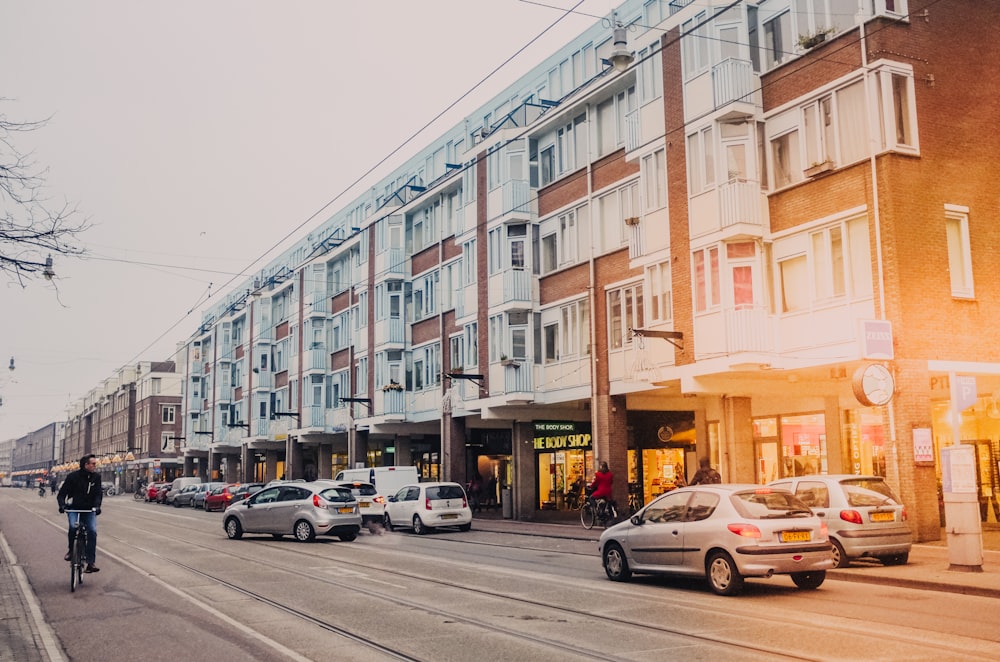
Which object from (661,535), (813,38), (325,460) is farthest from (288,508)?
(325,460)

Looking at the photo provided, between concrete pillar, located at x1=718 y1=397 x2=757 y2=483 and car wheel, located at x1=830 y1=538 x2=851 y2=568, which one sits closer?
car wheel, located at x1=830 y1=538 x2=851 y2=568

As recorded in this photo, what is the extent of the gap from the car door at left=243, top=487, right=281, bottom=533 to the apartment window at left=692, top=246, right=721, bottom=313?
12.0 m

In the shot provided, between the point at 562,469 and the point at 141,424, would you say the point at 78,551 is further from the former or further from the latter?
the point at 141,424

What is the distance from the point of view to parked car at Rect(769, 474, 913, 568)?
51.3ft

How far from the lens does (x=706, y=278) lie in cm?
2331

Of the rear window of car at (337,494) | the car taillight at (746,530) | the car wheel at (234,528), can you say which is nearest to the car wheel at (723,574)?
the car taillight at (746,530)

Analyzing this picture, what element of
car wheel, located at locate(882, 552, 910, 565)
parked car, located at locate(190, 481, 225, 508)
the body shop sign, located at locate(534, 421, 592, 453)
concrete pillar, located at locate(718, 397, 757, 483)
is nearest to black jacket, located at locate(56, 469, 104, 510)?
car wheel, located at locate(882, 552, 910, 565)

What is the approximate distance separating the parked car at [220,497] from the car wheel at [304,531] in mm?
25329

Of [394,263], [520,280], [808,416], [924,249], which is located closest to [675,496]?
[924,249]

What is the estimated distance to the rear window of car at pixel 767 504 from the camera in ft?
41.8

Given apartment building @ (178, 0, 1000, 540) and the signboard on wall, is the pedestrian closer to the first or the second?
apartment building @ (178, 0, 1000, 540)

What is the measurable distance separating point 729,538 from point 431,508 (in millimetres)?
16359

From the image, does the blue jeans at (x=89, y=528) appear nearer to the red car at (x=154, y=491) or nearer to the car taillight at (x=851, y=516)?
the car taillight at (x=851, y=516)

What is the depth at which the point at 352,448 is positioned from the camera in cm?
4631
